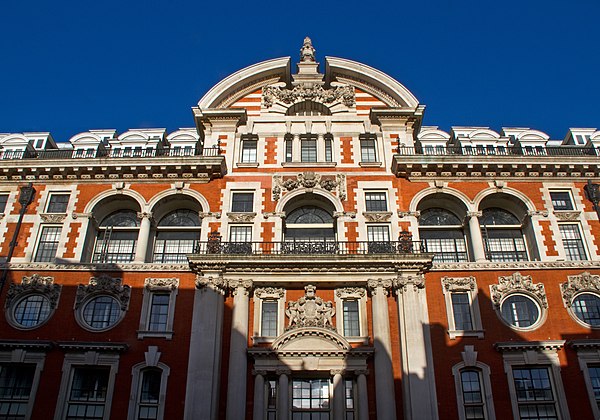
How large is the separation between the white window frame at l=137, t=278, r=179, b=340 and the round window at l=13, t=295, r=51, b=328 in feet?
16.2

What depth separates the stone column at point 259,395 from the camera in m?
27.9

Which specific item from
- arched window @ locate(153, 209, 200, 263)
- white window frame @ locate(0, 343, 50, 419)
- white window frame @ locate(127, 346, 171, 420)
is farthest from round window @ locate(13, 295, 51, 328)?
arched window @ locate(153, 209, 200, 263)

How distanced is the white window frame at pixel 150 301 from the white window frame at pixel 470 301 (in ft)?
45.3

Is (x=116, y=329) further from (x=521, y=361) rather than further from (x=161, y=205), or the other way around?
(x=521, y=361)

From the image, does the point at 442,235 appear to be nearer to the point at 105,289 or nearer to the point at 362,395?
the point at 362,395

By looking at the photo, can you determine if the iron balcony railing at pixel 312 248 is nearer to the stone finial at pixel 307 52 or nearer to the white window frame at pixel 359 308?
the white window frame at pixel 359 308

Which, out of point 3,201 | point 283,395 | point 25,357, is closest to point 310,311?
point 283,395

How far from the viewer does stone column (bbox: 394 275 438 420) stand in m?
27.4

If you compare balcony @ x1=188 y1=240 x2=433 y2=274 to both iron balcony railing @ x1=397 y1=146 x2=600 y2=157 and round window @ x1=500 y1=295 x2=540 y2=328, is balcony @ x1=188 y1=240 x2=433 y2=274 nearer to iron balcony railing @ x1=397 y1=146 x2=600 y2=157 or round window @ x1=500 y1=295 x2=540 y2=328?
round window @ x1=500 y1=295 x2=540 y2=328

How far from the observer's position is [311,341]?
2956cm

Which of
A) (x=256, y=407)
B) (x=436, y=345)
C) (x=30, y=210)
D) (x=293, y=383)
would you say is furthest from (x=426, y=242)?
→ (x=30, y=210)

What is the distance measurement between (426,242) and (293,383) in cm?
1115

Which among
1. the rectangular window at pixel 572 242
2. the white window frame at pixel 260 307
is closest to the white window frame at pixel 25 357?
the white window frame at pixel 260 307

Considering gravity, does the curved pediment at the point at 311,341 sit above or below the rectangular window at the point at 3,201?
below
